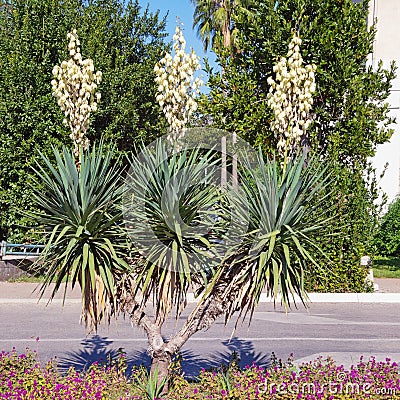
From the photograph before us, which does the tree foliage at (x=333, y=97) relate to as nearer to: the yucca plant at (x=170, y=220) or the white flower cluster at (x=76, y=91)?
the white flower cluster at (x=76, y=91)

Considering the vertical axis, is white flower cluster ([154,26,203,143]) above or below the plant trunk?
above

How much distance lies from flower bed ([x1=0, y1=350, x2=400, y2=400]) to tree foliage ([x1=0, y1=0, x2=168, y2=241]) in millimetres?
8646

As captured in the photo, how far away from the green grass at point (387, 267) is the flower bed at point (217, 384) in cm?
1145

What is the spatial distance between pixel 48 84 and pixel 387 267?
427 inches

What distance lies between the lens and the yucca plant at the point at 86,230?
5391 mm

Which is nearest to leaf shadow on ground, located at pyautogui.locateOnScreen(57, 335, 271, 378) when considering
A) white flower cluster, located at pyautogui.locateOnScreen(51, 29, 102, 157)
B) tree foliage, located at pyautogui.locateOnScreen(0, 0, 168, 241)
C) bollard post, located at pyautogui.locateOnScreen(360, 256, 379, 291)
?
white flower cluster, located at pyautogui.locateOnScreen(51, 29, 102, 157)

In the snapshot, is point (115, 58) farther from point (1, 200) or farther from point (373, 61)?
point (373, 61)

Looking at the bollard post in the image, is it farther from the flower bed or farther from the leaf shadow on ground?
the flower bed

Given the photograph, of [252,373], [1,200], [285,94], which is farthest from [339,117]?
[252,373]

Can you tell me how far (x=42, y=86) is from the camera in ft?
49.0

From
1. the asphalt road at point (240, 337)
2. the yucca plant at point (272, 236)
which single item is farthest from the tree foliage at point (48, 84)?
the yucca plant at point (272, 236)

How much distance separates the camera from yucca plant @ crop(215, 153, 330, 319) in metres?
5.28

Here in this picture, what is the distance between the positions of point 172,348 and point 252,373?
75 cm

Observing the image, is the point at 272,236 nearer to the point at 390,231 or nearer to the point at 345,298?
the point at 345,298
